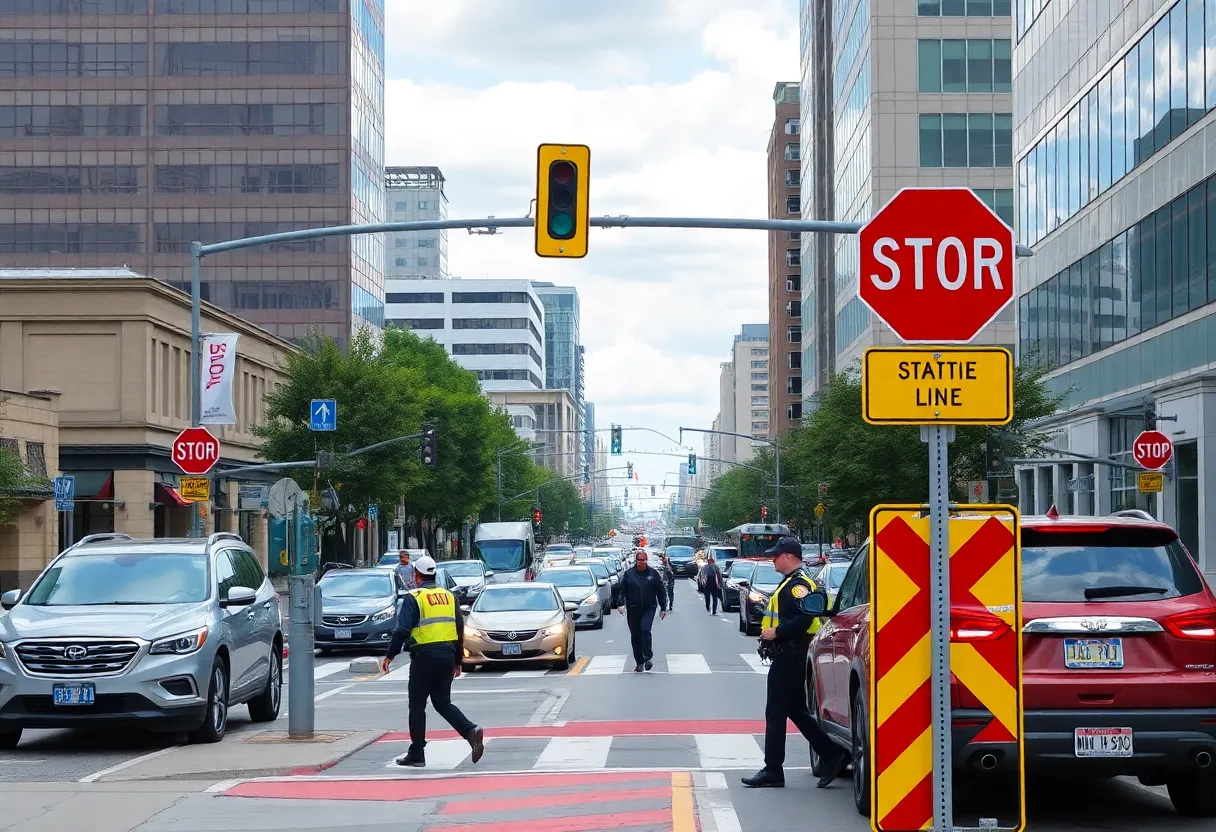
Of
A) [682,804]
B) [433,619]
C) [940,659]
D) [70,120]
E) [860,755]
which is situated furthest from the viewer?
[70,120]

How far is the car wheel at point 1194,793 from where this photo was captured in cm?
1026

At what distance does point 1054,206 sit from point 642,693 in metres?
31.2

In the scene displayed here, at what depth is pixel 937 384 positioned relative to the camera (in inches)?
273

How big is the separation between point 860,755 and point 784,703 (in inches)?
51.7

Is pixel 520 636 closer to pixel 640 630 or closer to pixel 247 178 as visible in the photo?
pixel 640 630

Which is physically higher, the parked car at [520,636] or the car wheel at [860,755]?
the car wheel at [860,755]

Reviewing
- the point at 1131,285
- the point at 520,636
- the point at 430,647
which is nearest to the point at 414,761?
the point at 430,647

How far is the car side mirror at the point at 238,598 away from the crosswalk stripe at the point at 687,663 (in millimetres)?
9831

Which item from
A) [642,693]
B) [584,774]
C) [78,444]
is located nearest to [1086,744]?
[584,774]

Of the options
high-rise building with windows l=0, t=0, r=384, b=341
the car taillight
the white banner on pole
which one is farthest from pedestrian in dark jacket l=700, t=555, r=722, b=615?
high-rise building with windows l=0, t=0, r=384, b=341

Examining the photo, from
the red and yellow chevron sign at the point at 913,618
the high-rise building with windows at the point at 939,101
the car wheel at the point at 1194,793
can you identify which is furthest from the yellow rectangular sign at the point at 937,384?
the high-rise building with windows at the point at 939,101

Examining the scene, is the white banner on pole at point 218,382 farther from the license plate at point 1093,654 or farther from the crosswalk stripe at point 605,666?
the license plate at point 1093,654

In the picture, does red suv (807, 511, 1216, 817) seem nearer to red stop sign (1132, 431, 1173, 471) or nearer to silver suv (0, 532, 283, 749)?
silver suv (0, 532, 283, 749)

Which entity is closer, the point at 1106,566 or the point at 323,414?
the point at 1106,566
